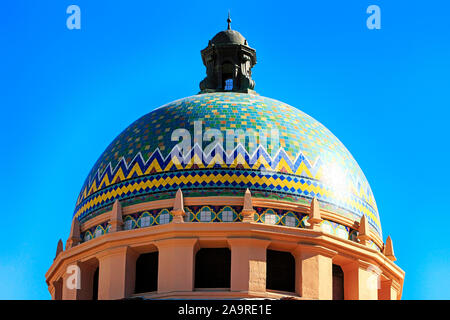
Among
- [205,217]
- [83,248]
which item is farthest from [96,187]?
[205,217]

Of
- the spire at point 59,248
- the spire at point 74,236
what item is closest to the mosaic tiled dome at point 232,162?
the spire at point 74,236

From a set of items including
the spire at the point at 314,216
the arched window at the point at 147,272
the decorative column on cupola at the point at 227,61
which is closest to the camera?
the arched window at the point at 147,272

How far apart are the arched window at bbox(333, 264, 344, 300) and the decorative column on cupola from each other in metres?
7.92

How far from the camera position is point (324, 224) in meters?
31.2

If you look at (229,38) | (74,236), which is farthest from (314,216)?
(229,38)

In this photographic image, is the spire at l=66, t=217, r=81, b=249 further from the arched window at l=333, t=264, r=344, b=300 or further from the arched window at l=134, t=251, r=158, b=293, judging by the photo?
the arched window at l=333, t=264, r=344, b=300

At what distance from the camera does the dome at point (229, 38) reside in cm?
3703

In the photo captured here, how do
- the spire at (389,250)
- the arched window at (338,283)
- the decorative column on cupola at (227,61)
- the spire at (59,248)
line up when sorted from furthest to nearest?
the decorative column on cupola at (227,61)
the spire at (59,248)
the spire at (389,250)
the arched window at (338,283)

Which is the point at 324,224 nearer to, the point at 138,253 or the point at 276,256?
the point at 276,256

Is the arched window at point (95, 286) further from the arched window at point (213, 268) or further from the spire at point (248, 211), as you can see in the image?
the spire at point (248, 211)

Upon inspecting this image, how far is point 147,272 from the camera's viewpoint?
30656 mm

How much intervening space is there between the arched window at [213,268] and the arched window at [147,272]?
127 cm
